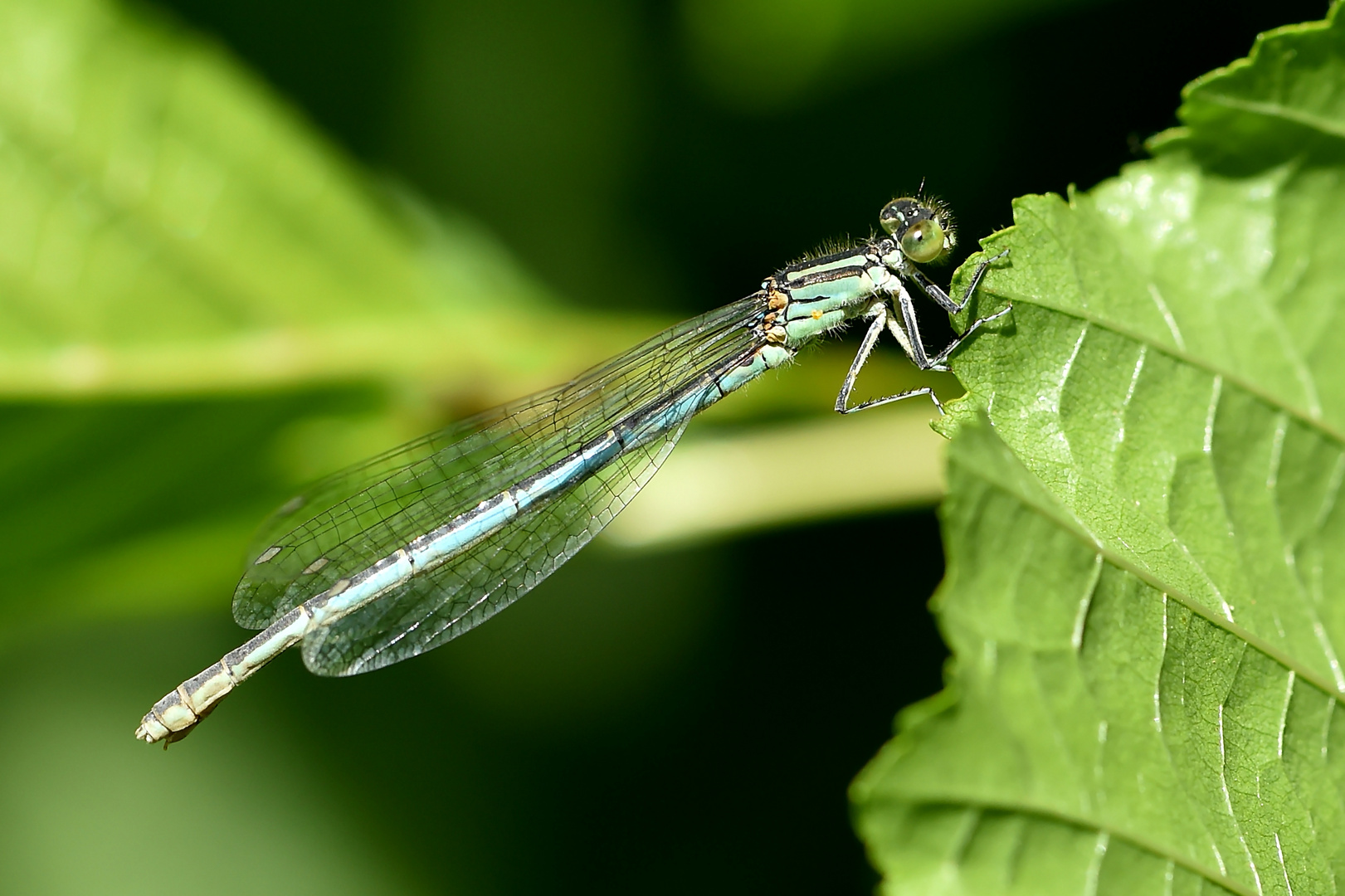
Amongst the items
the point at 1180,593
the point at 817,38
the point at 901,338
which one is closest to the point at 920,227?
the point at 901,338

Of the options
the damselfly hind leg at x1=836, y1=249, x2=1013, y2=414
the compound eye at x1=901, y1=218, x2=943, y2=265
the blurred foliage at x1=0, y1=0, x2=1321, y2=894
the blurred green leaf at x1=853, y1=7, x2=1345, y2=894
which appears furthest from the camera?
the blurred foliage at x1=0, y1=0, x2=1321, y2=894

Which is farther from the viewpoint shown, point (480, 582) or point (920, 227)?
point (480, 582)

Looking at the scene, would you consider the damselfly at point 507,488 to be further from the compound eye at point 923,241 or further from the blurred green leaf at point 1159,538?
the blurred green leaf at point 1159,538

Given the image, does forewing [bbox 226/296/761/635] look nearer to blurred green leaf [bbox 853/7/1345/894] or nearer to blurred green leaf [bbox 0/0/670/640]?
blurred green leaf [bbox 0/0/670/640]

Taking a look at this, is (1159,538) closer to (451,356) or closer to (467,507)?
(467,507)

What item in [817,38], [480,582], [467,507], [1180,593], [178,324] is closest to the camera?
[1180,593]

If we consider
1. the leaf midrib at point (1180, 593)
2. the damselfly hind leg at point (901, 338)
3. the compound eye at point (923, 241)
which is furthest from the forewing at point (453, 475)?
the leaf midrib at point (1180, 593)

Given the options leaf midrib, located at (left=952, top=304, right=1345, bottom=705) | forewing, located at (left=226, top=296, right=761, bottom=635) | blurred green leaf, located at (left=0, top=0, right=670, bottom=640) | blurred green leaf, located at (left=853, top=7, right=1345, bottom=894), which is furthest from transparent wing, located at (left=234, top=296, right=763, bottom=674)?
leaf midrib, located at (left=952, top=304, right=1345, bottom=705)
